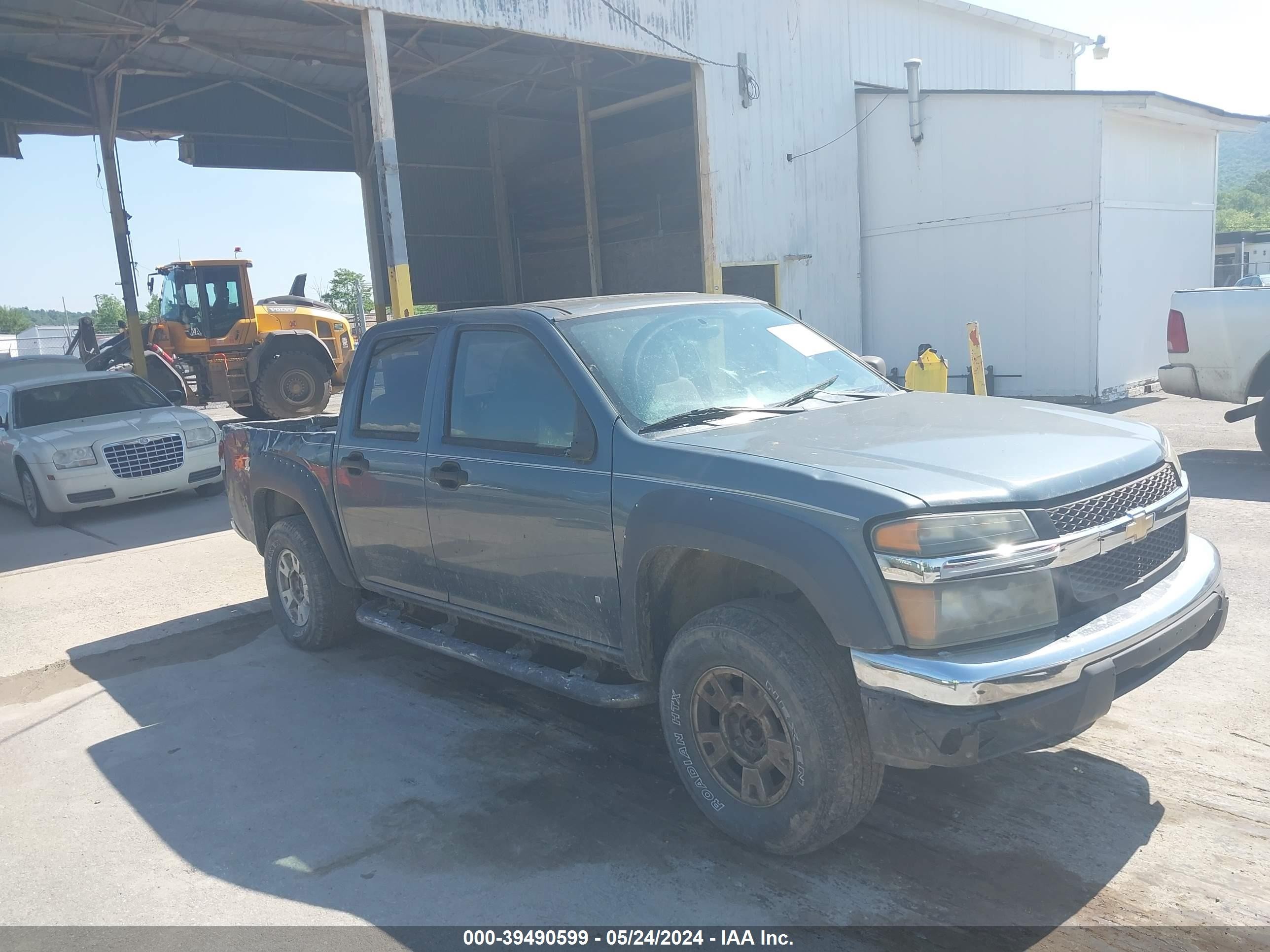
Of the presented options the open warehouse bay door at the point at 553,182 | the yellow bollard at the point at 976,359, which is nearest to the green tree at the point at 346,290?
the open warehouse bay door at the point at 553,182

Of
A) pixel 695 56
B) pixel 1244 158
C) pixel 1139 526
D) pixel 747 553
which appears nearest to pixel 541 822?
pixel 747 553

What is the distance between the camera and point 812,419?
389 cm

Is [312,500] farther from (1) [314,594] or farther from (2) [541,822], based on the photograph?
(2) [541,822]

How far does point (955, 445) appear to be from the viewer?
134 inches

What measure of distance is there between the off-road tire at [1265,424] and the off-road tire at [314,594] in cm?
800

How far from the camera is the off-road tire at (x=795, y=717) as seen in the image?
10.1ft

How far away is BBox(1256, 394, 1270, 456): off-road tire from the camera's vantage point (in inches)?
350

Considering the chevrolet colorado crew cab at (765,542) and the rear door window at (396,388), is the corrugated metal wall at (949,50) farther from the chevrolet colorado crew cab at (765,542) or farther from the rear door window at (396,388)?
the chevrolet colorado crew cab at (765,542)

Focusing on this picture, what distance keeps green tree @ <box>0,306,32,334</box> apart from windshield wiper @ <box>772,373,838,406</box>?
9888 centimetres

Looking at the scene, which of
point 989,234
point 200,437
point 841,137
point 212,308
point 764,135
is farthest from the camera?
point 212,308

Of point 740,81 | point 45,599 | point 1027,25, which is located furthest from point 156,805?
point 1027,25

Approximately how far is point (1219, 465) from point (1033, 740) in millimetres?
7685

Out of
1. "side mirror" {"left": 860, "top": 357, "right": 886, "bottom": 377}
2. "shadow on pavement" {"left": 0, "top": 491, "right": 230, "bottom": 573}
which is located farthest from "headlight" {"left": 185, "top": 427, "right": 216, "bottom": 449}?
"side mirror" {"left": 860, "top": 357, "right": 886, "bottom": 377}

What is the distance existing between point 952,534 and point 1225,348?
787cm
